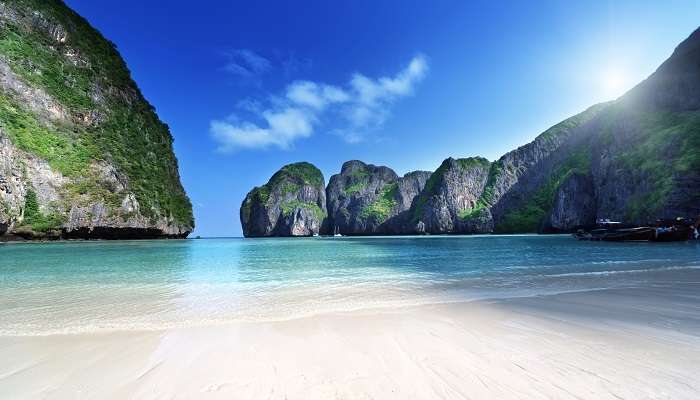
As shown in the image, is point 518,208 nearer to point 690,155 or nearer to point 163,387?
point 690,155

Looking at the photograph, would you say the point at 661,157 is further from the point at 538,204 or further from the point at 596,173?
the point at 538,204

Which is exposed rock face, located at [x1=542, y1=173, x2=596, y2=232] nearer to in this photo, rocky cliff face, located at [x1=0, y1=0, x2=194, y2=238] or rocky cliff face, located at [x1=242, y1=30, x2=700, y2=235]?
rocky cliff face, located at [x1=242, y1=30, x2=700, y2=235]

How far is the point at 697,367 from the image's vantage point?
383 centimetres

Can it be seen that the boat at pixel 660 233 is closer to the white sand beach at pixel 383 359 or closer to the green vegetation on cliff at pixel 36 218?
the white sand beach at pixel 383 359

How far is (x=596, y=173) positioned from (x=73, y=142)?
145258 millimetres

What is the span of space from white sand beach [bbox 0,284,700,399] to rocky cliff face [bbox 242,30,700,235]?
250 feet

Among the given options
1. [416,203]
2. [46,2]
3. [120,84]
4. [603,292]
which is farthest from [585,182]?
[46,2]

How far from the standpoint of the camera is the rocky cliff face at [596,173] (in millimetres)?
65750

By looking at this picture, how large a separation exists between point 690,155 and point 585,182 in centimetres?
5060

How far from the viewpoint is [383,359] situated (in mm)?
4270

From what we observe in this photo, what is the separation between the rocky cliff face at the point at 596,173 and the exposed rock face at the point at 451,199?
1.83 ft

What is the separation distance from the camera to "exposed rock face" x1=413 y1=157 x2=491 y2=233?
172 m

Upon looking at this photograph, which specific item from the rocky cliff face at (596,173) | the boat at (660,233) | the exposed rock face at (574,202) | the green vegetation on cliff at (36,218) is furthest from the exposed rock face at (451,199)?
the green vegetation on cliff at (36,218)

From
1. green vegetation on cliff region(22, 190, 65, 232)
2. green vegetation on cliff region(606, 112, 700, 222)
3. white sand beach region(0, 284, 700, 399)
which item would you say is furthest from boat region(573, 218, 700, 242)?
green vegetation on cliff region(22, 190, 65, 232)
